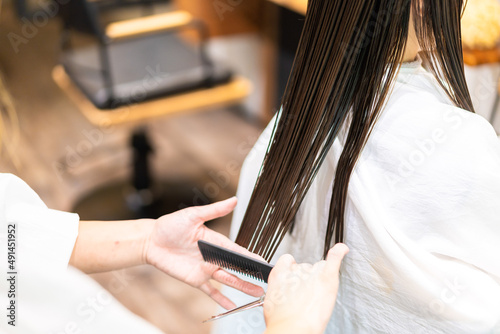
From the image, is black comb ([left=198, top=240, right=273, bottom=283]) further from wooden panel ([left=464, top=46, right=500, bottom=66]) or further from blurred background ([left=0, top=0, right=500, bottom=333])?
wooden panel ([left=464, top=46, right=500, bottom=66])

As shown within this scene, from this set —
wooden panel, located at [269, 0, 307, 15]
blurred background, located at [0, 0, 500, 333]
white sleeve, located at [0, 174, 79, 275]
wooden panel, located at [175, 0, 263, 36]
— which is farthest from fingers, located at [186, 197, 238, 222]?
wooden panel, located at [175, 0, 263, 36]

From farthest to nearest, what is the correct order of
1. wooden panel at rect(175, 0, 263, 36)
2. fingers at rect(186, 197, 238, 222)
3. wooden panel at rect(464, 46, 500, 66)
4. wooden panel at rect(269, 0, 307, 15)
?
wooden panel at rect(175, 0, 263, 36) → wooden panel at rect(269, 0, 307, 15) → wooden panel at rect(464, 46, 500, 66) → fingers at rect(186, 197, 238, 222)

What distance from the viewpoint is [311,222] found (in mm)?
1009

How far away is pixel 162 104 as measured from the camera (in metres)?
2.02

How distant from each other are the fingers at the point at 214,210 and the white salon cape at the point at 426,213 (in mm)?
181

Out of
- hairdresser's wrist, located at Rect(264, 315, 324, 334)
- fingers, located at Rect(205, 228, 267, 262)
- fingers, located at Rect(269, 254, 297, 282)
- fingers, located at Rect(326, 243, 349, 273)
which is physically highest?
fingers, located at Rect(326, 243, 349, 273)

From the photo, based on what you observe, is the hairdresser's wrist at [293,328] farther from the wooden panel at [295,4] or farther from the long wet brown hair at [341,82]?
the wooden panel at [295,4]

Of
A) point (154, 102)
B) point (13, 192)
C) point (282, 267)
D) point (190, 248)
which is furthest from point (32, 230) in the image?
point (154, 102)

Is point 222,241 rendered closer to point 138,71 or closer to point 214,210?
point 214,210

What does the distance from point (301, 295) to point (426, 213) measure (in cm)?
22

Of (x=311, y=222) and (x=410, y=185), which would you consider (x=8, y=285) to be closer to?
(x=311, y=222)

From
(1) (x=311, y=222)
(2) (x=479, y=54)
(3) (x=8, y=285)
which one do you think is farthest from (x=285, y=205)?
(2) (x=479, y=54)

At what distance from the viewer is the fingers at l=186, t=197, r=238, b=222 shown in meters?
0.98

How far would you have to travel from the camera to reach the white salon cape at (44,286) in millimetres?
860
